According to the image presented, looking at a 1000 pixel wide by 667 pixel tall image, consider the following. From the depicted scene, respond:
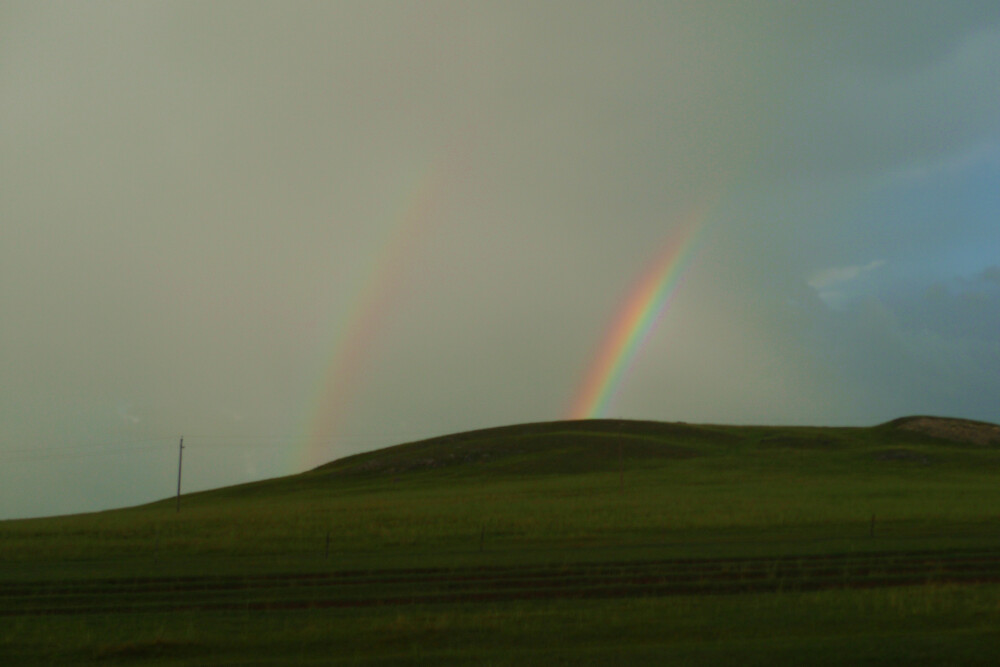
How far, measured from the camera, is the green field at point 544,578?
20234mm

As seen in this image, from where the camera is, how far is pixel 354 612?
1012 inches

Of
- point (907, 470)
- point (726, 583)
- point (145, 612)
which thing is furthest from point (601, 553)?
point (907, 470)

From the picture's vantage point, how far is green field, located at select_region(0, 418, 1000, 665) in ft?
66.4

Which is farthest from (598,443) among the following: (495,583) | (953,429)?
(495,583)

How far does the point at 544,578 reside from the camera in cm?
3184

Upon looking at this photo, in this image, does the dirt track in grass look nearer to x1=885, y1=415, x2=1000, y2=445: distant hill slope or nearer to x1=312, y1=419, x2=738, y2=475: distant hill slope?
x1=312, y1=419, x2=738, y2=475: distant hill slope

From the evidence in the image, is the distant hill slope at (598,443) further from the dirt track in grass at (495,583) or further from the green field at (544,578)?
the dirt track in grass at (495,583)

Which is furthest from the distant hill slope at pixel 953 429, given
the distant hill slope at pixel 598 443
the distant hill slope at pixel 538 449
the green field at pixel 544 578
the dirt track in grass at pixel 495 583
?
the dirt track in grass at pixel 495 583

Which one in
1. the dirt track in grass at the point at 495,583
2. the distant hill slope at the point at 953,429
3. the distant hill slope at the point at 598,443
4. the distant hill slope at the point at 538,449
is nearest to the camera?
the dirt track in grass at the point at 495,583

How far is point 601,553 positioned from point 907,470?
208 feet

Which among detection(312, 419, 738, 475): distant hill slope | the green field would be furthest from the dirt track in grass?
detection(312, 419, 738, 475): distant hill slope

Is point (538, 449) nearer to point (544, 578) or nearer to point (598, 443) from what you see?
point (598, 443)

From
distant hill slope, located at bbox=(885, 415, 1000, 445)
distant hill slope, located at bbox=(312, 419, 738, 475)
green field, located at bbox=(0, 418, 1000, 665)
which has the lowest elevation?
distant hill slope, located at bbox=(312, 419, 738, 475)

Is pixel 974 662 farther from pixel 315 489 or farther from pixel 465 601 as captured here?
pixel 315 489
